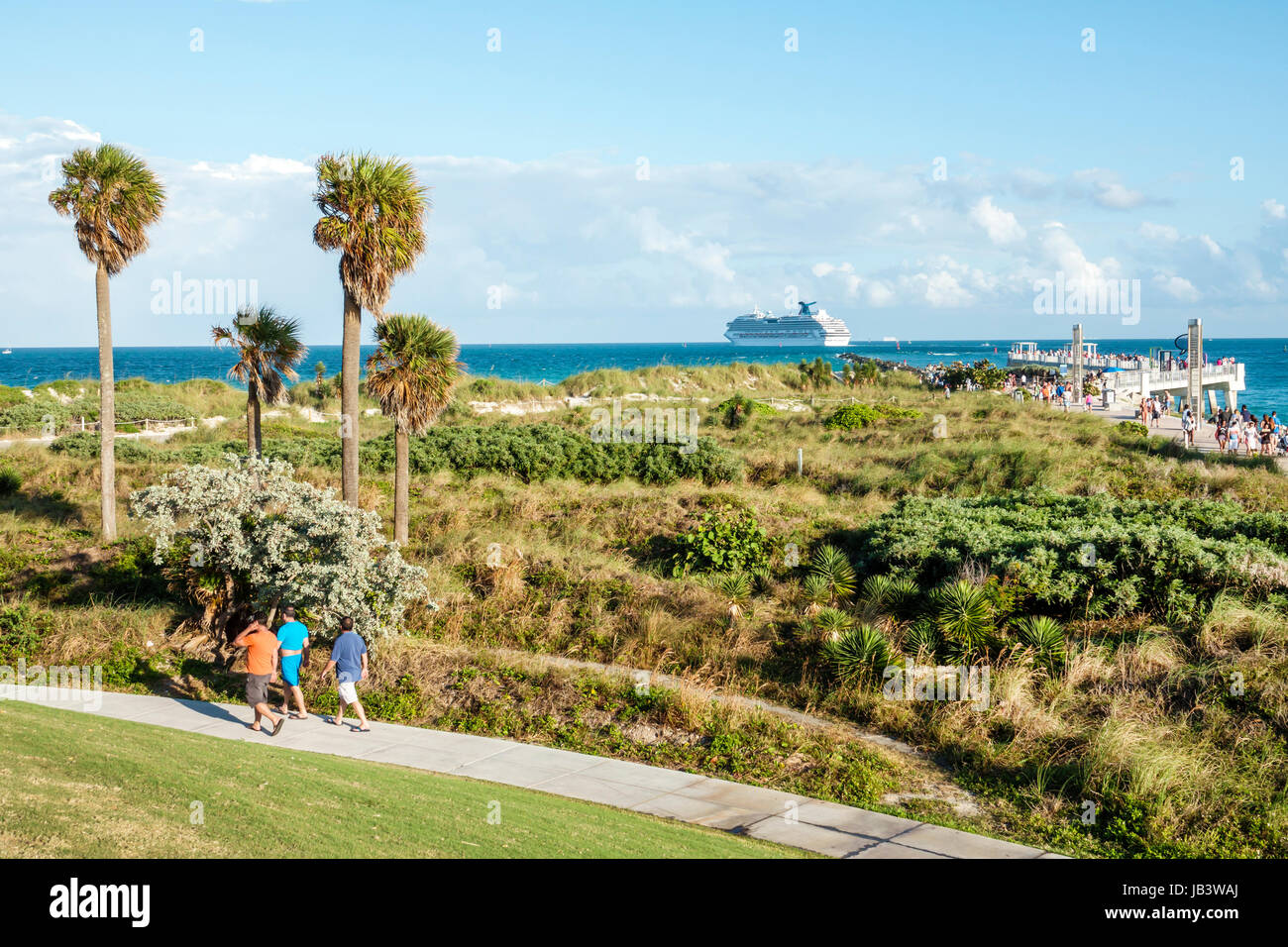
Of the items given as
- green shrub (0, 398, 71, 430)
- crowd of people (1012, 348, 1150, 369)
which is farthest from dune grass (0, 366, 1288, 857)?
crowd of people (1012, 348, 1150, 369)

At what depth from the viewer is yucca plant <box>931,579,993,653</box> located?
13250mm

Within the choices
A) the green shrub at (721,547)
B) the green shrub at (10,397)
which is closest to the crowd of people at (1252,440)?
the green shrub at (721,547)

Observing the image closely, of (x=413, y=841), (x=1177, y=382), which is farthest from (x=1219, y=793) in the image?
(x=1177, y=382)

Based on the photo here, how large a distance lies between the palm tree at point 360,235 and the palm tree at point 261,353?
16.7 ft

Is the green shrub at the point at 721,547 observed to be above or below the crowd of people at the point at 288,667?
above

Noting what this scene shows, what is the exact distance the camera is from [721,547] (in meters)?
18.1

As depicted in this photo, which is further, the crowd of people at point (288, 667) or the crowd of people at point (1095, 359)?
the crowd of people at point (1095, 359)

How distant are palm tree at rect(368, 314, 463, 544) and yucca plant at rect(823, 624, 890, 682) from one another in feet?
31.5

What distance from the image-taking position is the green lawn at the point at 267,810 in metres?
6.71

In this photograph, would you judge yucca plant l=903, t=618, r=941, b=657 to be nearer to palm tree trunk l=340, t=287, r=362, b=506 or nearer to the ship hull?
palm tree trunk l=340, t=287, r=362, b=506

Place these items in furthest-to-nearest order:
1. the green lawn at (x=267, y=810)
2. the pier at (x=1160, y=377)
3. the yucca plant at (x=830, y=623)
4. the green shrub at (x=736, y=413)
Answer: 1. the pier at (x=1160, y=377)
2. the green shrub at (x=736, y=413)
3. the yucca plant at (x=830, y=623)
4. the green lawn at (x=267, y=810)

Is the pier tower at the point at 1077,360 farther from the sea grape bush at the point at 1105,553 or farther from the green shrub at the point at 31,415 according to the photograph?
the green shrub at the point at 31,415

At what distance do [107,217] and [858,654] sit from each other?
18092 millimetres
